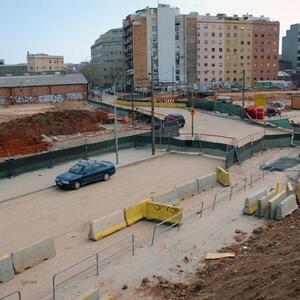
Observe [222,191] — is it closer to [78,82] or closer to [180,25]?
[78,82]

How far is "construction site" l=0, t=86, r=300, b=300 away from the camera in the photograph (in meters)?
12.0

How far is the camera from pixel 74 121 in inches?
1860

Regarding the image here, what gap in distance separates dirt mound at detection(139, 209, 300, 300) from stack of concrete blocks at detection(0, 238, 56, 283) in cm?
367

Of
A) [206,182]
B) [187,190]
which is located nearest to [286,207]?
[187,190]

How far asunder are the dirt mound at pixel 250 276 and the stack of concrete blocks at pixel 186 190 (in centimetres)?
477

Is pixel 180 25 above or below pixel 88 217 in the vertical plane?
above

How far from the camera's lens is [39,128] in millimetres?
42875

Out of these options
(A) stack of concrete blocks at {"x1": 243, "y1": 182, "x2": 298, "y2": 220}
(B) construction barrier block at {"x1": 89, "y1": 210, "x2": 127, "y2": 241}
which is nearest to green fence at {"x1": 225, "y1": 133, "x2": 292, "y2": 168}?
(A) stack of concrete blocks at {"x1": 243, "y1": 182, "x2": 298, "y2": 220}

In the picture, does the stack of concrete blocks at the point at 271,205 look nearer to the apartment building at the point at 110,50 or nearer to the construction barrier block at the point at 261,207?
the construction barrier block at the point at 261,207

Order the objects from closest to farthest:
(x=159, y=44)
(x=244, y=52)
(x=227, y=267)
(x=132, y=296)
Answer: (x=132, y=296), (x=227, y=267), (x=159, y=44), (x=244, y=52)

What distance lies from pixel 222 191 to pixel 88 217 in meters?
6.68

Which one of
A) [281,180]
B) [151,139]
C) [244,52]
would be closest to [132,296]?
[281,180]

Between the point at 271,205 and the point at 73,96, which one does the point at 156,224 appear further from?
the point at 73,96

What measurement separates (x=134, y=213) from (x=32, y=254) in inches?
193
